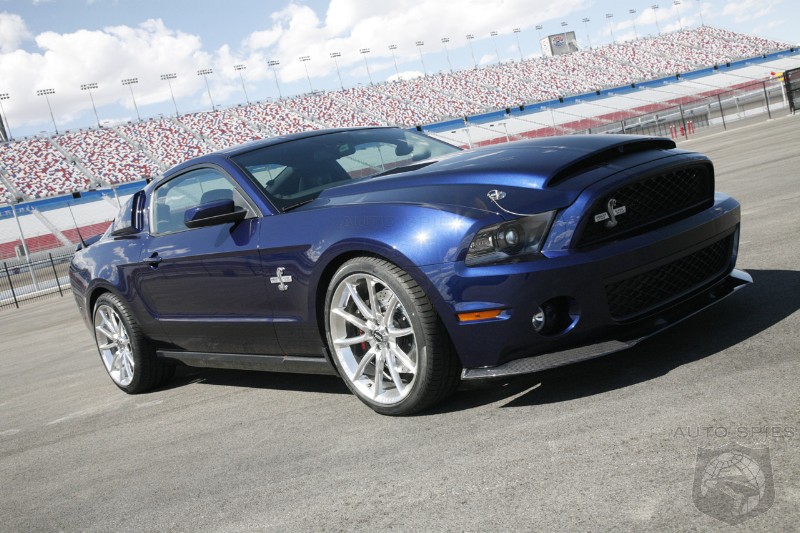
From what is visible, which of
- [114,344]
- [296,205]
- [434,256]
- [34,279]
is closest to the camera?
[434,256]

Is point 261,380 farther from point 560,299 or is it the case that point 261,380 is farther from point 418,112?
point 418,112

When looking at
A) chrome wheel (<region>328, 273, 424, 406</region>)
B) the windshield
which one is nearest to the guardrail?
the windshield

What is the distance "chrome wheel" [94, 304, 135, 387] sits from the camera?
5.73 meters

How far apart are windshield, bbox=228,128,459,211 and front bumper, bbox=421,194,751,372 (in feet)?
4.19

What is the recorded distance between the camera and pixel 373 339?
3.74 meters


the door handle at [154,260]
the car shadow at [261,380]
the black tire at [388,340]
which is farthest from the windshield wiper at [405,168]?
the door handle at [154,260]

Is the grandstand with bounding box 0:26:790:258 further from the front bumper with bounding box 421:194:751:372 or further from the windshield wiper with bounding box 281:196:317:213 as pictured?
the front bumper with bounding box 421:194:751:372

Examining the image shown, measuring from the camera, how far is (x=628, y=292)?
10.9 ft

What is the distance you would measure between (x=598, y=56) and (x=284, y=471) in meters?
81.0

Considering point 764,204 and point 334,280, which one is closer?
point 334,280

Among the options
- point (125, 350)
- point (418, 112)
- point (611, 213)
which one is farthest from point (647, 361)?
point (418, 112)

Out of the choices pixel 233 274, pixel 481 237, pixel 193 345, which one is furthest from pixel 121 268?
pixel 481 237

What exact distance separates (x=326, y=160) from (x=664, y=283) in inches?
83.6

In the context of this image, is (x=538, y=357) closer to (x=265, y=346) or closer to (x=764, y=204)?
(x=265, y=346)
